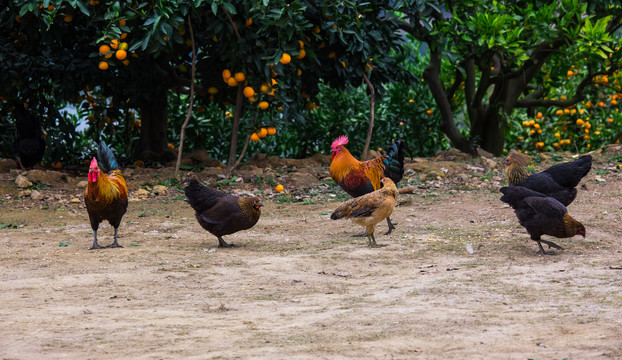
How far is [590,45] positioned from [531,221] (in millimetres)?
4399

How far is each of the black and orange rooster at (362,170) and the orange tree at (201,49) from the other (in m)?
1.65

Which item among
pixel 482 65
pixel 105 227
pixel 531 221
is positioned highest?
pixel 482 65

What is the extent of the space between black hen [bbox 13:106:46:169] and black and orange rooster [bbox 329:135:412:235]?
5.13 metres

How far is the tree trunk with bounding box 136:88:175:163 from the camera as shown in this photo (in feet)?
38.5

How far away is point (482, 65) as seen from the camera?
36.9 feet

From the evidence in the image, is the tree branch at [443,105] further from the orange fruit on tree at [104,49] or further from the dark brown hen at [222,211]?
the dark brown hen at [222,211]

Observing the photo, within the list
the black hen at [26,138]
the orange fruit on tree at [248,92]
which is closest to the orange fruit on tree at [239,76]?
the orange fruit on tree at [248,92]

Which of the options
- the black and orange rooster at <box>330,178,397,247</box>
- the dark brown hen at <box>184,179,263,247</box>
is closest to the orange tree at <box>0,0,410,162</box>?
the dark brown hen at <box>184,179,263,247</box>

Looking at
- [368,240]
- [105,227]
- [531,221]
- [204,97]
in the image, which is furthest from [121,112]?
[531,221]

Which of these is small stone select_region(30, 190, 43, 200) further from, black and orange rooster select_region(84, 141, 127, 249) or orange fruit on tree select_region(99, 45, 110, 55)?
black and orange rooster select_region(84, 141, 127, 249)

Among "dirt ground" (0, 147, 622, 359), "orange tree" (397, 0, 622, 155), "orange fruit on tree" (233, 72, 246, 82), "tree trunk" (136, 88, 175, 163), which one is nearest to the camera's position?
"dirt ground" (0, 147, 622, 359)

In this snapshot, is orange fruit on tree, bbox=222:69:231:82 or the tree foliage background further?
orange fruit on tree, bbox=222:69:231:82

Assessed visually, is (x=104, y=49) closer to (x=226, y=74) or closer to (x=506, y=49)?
(x=226, y=74)

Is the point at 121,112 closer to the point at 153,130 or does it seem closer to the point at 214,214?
the point at 153,130
